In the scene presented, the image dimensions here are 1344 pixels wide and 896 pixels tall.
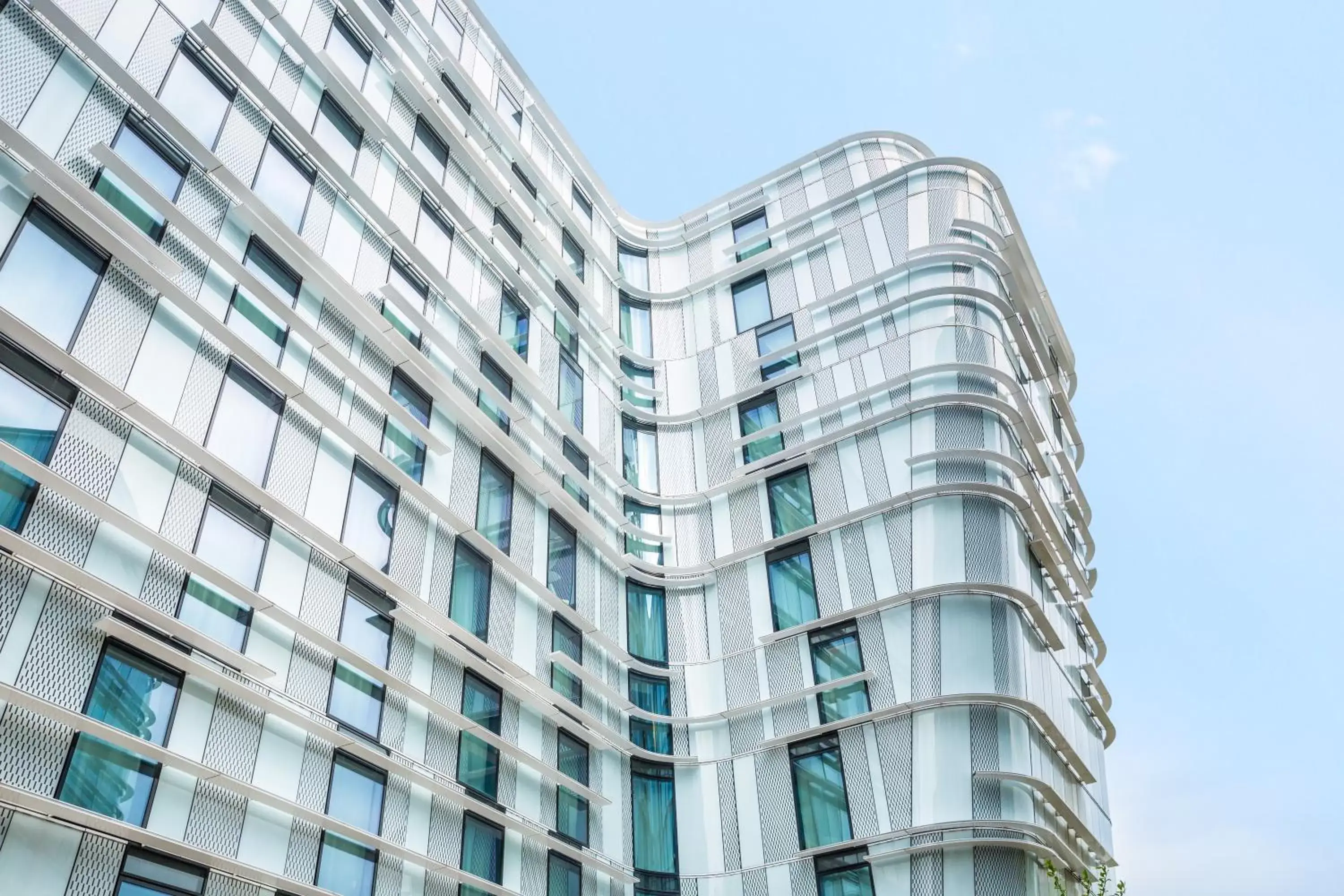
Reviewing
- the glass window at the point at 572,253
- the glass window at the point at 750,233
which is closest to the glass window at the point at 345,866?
the glass window at the point at 572,253

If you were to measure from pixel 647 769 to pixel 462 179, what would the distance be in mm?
17811

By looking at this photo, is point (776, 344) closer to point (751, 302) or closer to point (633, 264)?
point (751, 302)

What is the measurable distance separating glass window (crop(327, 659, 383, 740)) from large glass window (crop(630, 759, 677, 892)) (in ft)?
31.8

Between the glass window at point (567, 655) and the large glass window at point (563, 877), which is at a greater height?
the glass window at point (567, 655)

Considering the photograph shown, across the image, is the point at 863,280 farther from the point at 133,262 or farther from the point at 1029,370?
the point at 133,262

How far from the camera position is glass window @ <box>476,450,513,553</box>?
2748 cm

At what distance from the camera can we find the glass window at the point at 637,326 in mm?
39616

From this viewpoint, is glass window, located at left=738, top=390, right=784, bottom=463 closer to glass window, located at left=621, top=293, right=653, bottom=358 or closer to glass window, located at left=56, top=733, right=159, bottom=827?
glass window, located at left=621, top=293, right=653, bottom=358

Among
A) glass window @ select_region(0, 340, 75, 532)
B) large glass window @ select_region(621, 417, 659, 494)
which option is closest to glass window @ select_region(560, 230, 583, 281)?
large glass window @ select_region(621, 417, 659, 494)

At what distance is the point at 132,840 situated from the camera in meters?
16.1

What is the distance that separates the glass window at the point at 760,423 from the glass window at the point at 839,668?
6.48 m

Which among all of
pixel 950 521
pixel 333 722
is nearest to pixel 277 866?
pixel 333 722

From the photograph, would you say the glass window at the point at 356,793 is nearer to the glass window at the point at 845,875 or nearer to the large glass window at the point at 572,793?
the large glass window at the point at 572,793

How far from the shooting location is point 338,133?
2689cm
